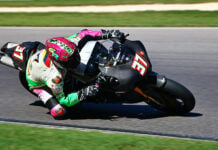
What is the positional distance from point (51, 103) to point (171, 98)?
5.42 feet

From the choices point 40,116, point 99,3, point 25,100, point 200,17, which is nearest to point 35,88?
point 40,116

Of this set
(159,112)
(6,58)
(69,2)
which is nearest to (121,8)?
(69,2)

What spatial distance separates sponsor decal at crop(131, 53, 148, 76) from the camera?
19.3ft

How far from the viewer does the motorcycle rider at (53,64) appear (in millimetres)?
6109

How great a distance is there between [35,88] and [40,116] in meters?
0.42

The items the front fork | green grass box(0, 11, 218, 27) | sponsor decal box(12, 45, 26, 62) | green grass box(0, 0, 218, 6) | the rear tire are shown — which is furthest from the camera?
green grass box(0, 0, 218, 6)

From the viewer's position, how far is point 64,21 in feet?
55.8

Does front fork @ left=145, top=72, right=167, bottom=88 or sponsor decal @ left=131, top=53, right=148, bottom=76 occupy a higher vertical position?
sponsor decal @ left=131, top=53, right=148, bottom=76

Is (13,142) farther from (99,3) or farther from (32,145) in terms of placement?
(99,3)

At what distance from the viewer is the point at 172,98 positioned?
640 cm

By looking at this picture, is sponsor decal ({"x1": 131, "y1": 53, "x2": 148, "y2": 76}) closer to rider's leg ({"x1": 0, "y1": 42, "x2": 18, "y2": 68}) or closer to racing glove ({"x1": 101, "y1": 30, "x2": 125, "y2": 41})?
racing glove ({"x1": 101, "y1": 30, "x2": 125, "y2": 41})

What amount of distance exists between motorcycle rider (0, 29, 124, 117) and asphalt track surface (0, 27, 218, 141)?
32cm

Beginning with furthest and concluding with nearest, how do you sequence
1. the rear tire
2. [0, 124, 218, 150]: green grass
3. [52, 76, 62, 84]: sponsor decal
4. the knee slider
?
the knee slider < [52, 76, 62, 84]: sponsor decal < the rear tire < [0, 124, 218, 150]: green grass

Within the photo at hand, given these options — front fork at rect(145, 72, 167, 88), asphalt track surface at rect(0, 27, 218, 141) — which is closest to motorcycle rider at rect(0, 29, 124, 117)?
asphalt track surface at rect(0, 27, 218, 141)
